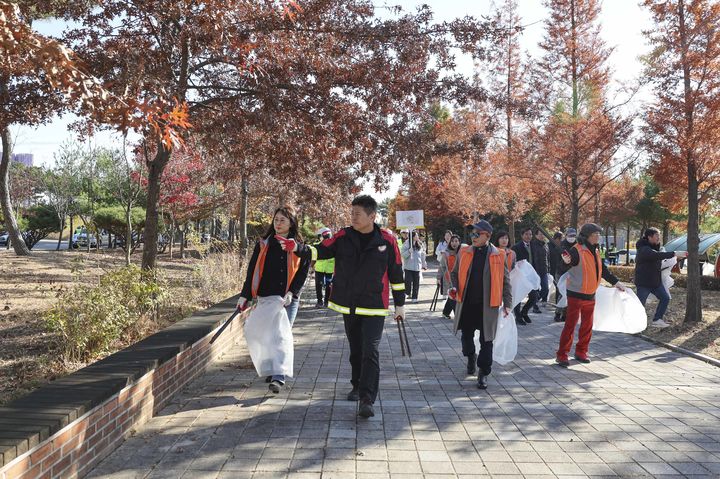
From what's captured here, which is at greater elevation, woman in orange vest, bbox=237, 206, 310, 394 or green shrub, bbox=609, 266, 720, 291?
woman in orange vest, bbox=237, 206, 310, 394

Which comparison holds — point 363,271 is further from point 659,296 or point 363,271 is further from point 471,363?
point 659,296

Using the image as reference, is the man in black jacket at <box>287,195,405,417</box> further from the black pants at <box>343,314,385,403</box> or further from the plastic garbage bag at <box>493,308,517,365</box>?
the plastic garbage bag at <box>493,308,517,365</box>

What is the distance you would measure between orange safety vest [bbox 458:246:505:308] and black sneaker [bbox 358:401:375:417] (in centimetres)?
192

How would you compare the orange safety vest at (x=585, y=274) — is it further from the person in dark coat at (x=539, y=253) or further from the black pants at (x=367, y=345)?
the person in dark coat at (x=539, y=253)

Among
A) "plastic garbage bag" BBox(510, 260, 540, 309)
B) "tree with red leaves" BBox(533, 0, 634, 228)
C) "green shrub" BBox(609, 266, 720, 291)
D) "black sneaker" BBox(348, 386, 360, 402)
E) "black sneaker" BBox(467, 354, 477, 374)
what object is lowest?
"black sneaker" BBox(348, 386, 360, 402)

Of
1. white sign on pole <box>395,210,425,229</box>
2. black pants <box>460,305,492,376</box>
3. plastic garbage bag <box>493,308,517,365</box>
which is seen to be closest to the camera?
black pants <box>460,305,492,376</box>

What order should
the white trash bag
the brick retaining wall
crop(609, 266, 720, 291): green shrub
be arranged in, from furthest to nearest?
crop(609, 266, 720, 291): green shrub < the white trash bag < the brick retaining wall

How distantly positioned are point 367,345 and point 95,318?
2.88 meters

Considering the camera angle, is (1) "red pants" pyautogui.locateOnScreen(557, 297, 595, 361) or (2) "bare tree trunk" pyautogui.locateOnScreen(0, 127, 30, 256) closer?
(1) "red pants" pyautogui.locateOnScreen(557, 297, 595, 361)

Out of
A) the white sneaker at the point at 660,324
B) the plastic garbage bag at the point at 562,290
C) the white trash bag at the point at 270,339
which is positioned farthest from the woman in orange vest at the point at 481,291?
the white sneaker at the point at 660,324

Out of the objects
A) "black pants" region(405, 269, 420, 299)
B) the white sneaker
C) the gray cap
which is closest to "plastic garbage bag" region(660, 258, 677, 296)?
the white sneaker

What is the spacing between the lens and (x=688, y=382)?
6.21 m

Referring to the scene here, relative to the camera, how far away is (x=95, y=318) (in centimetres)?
565

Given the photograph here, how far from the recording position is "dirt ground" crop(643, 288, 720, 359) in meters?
8.15
